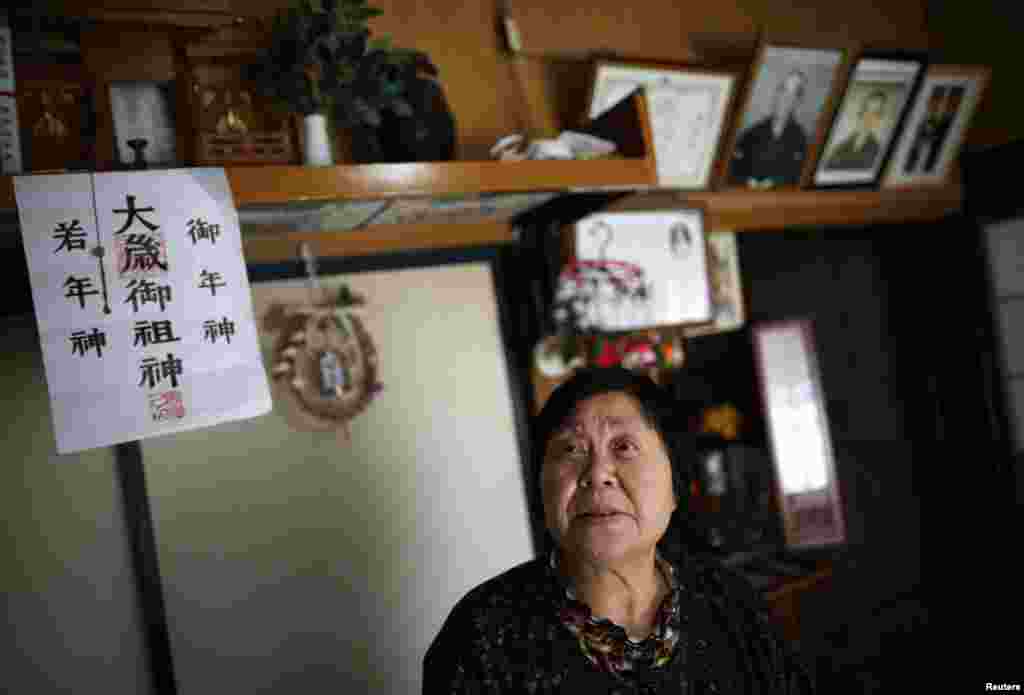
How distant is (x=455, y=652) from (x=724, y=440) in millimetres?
1722

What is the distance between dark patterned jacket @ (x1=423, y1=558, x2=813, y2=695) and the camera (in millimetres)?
1342

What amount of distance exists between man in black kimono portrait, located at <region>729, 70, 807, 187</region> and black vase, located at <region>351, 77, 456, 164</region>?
121 cm

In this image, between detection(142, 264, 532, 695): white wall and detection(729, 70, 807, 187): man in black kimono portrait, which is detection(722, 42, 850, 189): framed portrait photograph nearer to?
detection(729, 70, 807, 187): man in black kimono portrait

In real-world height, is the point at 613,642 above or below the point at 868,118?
below

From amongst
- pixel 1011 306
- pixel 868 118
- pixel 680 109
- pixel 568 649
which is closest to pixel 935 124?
pixel 868 118

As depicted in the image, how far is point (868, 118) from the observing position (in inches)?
114

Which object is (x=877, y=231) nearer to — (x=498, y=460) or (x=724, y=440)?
(x=724, y=440)

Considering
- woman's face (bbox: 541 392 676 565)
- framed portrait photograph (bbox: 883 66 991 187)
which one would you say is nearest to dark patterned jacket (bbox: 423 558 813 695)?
woman's face (bbox: 541 392 676 565)

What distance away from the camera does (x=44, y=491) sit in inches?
65.1

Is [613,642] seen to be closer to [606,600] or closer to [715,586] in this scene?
[606,600]

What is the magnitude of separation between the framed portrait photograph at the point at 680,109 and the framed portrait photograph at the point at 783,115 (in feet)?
0.30

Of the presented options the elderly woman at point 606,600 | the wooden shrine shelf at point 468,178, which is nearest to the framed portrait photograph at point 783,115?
the wooden shrine shelf at point 468,178

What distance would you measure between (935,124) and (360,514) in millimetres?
2594

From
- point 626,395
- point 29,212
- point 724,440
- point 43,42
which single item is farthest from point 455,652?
point 724,440
